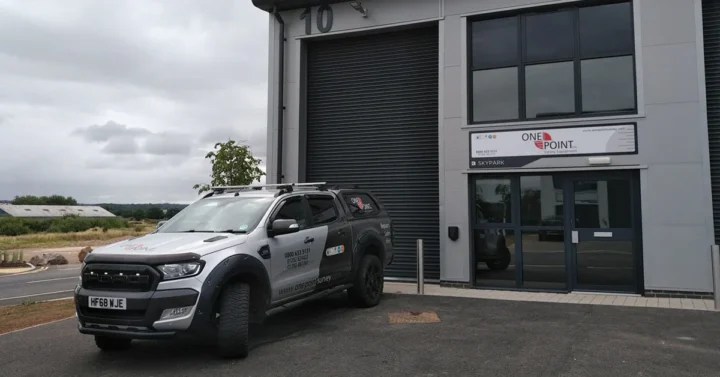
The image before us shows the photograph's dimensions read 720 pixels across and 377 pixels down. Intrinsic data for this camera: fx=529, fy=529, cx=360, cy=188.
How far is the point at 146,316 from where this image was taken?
5266 millimetres

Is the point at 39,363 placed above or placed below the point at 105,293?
below

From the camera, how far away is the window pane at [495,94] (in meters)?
11.1

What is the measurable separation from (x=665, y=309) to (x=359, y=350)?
18.2 ft

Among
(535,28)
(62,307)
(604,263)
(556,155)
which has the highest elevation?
(535,28)

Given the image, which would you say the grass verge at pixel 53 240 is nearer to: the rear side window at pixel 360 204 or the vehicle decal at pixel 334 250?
the rear side window at pixel 360 204

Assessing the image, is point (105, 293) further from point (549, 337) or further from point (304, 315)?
point (549, 337)

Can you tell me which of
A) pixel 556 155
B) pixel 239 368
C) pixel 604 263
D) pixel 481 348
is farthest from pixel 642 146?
pixel 239 368

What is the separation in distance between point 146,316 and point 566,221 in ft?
26.4

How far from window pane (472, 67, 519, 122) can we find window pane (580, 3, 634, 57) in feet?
4.92

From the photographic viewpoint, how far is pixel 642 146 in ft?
32.6

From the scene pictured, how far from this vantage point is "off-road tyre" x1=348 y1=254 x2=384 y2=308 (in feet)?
28.1

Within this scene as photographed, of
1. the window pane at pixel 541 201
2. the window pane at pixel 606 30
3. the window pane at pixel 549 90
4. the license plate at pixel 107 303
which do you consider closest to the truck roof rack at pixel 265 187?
the license plate at pixel 107 303

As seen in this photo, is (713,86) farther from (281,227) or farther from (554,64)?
(281,227)

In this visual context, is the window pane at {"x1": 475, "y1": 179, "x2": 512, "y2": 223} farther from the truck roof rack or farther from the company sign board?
the truck roof rack
